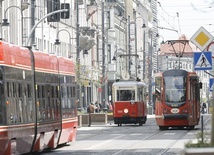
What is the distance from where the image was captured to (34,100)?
1057 inches

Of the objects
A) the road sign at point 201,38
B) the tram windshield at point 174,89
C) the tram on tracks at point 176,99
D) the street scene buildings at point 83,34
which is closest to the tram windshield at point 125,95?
the street scene buildings at point 83,34

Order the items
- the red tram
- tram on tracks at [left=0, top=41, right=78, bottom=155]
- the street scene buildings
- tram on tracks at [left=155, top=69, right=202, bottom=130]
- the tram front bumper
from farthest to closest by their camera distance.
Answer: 1. the street scene buildings
2. the red tram
3. tram on tracks at [left=155, top=69, right=202, bottom=130]
4. the tram front bumper
5. tram on tracks at [left=0, top=41, right=78, bottom=155]

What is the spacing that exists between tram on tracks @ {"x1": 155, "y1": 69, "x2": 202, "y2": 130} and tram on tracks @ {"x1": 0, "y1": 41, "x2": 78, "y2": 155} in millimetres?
17248

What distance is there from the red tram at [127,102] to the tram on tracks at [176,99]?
998 centimetres

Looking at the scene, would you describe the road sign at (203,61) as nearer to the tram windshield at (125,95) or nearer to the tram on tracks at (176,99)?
the tram on tracks at (176,99)

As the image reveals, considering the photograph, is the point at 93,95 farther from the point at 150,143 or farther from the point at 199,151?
the point at 199,151

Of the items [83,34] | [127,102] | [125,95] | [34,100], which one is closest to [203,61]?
[34,100]

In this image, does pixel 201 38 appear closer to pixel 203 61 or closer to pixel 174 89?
pixel 203 61

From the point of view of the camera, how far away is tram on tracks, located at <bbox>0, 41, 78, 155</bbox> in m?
23.6

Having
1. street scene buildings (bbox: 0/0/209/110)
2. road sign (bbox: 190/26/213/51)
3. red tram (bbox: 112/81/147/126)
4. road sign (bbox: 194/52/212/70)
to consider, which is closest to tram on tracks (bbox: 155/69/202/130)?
street scene buildings (bbox: 0/0/209/110)

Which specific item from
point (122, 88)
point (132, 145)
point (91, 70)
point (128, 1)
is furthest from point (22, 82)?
point (128, 1)

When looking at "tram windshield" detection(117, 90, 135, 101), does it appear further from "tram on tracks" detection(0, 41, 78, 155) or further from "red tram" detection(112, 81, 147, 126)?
"tram on tracks" detection(0, 41, 78, 155)

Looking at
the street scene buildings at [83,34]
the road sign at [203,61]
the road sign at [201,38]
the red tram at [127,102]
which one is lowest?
the red tram at [127,102]

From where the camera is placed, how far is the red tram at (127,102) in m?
61.6
